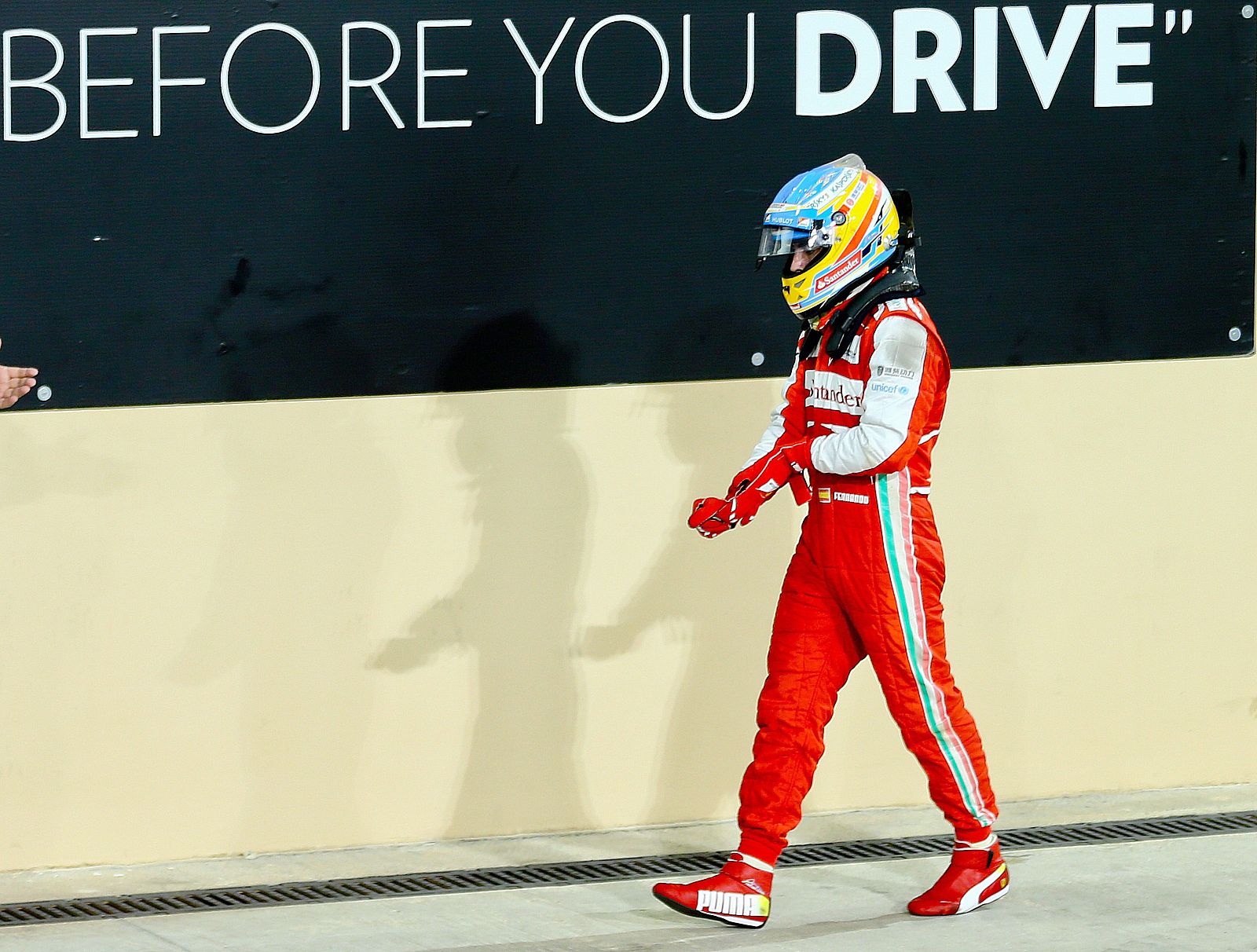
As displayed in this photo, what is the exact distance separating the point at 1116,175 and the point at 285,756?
2.73 meters

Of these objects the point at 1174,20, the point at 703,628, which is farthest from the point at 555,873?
the point at 1174,20

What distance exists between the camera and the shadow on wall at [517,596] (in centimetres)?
550

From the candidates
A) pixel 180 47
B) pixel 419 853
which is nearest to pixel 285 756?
pixel 419 853

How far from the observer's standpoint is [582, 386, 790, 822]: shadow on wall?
5.66 m

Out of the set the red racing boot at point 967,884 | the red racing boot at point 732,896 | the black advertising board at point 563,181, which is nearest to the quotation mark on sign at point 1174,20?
the black advertising board at point 563,181

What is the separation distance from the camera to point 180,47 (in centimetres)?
519

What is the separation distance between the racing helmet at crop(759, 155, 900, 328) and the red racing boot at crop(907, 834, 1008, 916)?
1303 millimetres

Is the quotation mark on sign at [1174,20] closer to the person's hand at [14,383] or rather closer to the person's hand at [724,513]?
the person's hand at [724,513]

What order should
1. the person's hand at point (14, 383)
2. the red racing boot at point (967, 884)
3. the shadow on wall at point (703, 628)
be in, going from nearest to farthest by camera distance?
the red racing boot at point (967, 884) → the person's hand at point (14, 383) → the shadow on wall at point (703, 628)

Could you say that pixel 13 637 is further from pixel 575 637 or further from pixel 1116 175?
pixel 1116 175

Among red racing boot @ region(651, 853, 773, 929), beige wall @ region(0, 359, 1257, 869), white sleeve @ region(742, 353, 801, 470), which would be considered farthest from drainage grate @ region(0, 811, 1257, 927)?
white sleeve @ region(742, 353, 801, 470)

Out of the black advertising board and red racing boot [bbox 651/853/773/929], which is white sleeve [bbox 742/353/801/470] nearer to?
the black advertising board

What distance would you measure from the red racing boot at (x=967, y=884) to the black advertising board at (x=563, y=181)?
55.7 inches

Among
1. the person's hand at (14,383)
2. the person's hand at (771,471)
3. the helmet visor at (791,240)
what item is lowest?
the person's hand at (771,471)
